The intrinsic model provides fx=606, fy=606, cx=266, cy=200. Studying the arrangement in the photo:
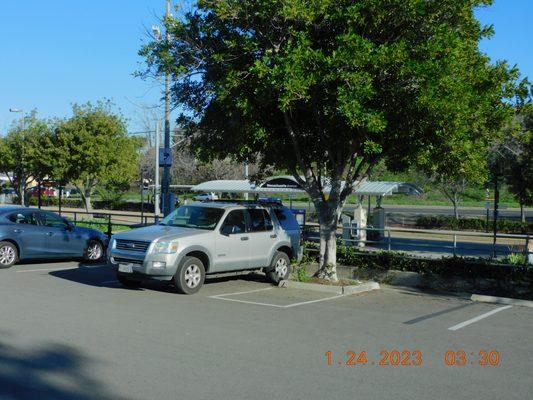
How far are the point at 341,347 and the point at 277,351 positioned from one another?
0.88 meters

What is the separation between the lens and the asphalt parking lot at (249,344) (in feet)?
19.4

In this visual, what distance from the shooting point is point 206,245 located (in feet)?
39.3

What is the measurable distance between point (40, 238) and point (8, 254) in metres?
0.90

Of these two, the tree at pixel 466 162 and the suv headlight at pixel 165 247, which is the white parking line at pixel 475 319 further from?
the suv headlight at pixel 165 247

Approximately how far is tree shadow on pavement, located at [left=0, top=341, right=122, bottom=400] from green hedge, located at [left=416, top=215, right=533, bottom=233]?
28981 millimetres

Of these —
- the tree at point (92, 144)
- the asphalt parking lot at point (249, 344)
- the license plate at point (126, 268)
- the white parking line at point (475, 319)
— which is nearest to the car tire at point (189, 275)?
the asphalt parking lot at point (249, 344)

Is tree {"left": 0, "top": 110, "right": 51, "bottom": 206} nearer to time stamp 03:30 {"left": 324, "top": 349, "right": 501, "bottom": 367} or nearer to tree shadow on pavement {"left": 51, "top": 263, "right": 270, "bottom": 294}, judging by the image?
tree shadow on pavement {"left": 51, "top": 263, "right": 270, "bottom": 294}

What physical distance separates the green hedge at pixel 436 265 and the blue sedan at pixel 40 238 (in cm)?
688

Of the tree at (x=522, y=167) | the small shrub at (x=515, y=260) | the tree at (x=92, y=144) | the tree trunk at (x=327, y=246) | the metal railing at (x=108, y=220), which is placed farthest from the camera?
the tree at (x=92, y=144)

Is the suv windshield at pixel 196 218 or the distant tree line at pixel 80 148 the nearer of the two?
the suv windshield at pixel 196 218

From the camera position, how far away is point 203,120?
42.9 ft

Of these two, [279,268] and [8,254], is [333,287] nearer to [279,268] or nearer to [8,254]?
[279,268]

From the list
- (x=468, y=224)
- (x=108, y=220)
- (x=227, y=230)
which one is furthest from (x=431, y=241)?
(x=227, y=230)

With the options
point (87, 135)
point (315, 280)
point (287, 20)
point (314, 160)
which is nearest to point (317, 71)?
point (287, 20)
